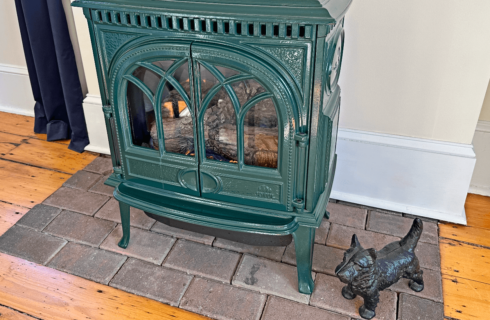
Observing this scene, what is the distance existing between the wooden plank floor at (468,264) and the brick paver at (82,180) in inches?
66.2

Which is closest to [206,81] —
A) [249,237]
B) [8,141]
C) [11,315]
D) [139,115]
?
[139,115]

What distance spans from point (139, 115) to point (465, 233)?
1.45 meters

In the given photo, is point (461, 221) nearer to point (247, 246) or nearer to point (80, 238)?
point (247, 246)

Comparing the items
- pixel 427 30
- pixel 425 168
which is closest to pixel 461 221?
pixel 425 168

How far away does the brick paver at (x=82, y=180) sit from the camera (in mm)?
2100

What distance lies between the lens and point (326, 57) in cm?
120

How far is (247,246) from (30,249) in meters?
0.90

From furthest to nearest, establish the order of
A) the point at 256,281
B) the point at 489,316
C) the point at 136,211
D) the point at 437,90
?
1. the point at 136,211
2. the point at 437,90
3. the point at 256,281
4. the point at 489,316

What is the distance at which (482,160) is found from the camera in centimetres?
195

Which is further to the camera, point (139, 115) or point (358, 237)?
point (358, 237)

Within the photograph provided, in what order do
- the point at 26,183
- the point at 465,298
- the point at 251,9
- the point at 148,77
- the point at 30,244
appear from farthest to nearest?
the point at 26,183, the point at 30,244, the point at 465,298, the point at 148,77, the point at 251,9

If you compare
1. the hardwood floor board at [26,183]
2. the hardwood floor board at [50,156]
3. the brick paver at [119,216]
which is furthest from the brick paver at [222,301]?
the hardwood floor board at [50,156]

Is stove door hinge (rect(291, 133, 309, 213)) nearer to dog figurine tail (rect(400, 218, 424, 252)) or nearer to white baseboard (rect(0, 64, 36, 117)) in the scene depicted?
dog figurine tail (rect(400, 218, 424, 252))

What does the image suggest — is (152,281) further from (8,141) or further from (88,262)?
(8,141)
